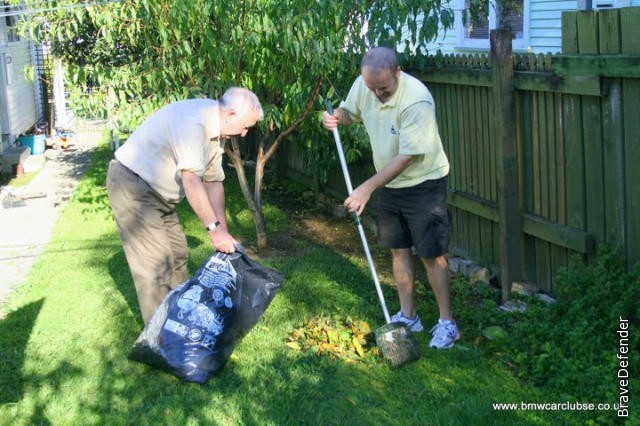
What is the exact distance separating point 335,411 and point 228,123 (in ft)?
5.63

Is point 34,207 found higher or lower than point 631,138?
lower

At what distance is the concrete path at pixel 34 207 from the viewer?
767cm

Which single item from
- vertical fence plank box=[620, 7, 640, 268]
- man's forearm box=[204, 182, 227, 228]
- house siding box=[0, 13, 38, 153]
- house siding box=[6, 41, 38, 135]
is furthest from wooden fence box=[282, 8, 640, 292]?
house siding box=[6, 41, 38, 135]

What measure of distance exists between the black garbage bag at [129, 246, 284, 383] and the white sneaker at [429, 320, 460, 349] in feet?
3.38

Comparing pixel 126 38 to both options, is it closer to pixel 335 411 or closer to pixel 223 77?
pixel 223 77

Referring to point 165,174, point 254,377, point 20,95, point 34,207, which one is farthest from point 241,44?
point 20,95

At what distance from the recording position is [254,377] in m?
4.82

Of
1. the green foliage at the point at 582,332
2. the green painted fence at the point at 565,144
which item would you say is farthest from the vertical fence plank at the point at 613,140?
the green foliage at the point at 582,332

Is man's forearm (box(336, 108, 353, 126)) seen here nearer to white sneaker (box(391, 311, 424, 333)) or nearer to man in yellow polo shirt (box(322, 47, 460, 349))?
man in yellow polo shirt (box(322, 47, 460, 349))

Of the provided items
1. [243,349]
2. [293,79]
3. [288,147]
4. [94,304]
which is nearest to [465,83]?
[293,79]

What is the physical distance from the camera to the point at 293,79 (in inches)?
278

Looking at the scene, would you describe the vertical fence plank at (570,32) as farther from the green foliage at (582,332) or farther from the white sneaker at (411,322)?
the white sneaker at (411,322)

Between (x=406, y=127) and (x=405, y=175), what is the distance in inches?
14.6

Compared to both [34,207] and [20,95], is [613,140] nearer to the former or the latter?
[34,207]
